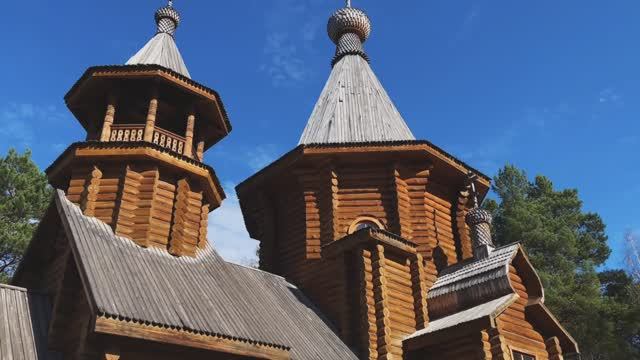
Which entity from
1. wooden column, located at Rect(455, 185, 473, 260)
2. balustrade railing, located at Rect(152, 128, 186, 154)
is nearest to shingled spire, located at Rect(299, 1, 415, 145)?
wooden column, located at Rect(455, 185, 473, 260)

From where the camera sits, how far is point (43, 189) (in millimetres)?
23422

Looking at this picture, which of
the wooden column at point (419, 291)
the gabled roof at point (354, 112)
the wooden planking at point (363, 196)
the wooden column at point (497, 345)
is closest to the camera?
the wooden column at point (497, 345)

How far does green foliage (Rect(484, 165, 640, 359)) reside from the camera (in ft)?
81.7

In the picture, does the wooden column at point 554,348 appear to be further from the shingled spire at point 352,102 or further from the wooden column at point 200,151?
the wooden column at point 200,151

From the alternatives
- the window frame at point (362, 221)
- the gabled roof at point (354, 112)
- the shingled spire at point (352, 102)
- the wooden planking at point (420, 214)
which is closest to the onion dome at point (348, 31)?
the shingled spire at point (352, 102)

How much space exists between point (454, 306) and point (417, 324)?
941mm

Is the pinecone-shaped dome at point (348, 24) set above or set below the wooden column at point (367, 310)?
above

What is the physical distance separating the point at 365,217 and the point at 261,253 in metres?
3.48

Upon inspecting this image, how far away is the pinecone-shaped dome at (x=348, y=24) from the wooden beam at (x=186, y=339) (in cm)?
1543

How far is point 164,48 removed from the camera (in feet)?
48.9

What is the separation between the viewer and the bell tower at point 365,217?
1251 centimetres

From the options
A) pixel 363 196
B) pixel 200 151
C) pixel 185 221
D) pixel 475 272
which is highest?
pixel 200 151

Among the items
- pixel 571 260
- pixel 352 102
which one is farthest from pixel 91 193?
pixel 571 260

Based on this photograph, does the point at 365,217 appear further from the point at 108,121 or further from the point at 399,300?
the point at 108,121
